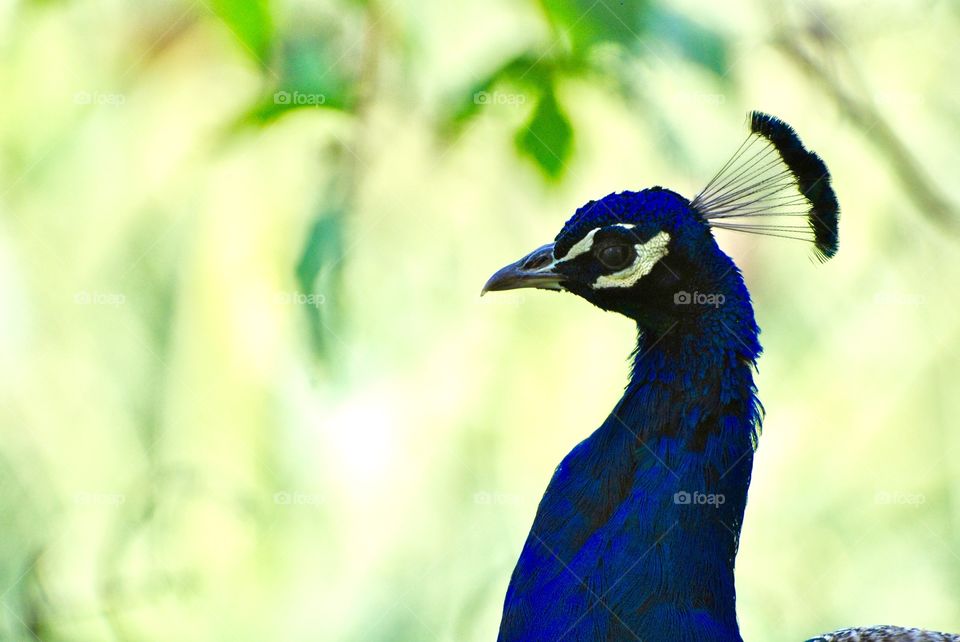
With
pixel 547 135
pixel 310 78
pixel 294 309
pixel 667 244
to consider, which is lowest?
pixel 294 309

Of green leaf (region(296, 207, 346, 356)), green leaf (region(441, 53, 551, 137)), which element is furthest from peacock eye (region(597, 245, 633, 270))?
green leaf (region(296, 207, 346, 356))

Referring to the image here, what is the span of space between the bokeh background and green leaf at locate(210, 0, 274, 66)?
0.76ft

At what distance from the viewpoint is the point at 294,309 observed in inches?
115

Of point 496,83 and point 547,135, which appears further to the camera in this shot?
point 496,83

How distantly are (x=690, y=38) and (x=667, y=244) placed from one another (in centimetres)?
127

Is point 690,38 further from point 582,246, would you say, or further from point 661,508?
point 661,508

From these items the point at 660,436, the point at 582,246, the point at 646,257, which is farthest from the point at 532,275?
the point at 660,436

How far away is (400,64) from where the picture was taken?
2.93m

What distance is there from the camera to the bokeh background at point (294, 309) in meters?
2.92

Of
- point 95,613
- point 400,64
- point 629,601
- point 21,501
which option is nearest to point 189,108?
point 400,64

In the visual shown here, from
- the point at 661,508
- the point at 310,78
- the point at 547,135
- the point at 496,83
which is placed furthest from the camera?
the point at 310,78

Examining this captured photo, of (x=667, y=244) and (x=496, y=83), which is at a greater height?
(x=496, y=83)

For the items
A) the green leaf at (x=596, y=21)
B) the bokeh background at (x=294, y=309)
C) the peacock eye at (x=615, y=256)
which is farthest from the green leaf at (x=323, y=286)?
the peacock eye at (x=615, y=256)

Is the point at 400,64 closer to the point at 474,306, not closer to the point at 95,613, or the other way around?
the point at 474,306
